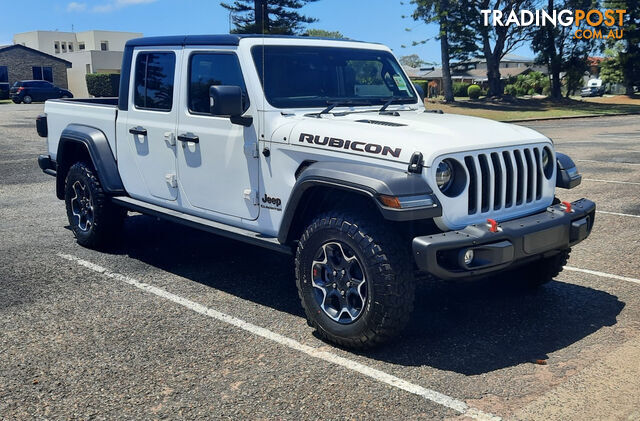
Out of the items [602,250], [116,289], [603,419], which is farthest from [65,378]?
[602,250]

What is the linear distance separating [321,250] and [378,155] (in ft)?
2.45

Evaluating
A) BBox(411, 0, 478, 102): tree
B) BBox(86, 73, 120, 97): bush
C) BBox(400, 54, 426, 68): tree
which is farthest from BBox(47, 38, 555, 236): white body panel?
BBox(400, 54, 426, 68): tree

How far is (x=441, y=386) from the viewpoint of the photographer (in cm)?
397

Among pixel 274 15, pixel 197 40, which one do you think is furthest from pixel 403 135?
pixel 274 15

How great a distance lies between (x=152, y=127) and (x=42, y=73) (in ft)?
189

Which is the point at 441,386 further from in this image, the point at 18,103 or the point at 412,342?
the point at 18,103

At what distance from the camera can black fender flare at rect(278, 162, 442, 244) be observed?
161 inches

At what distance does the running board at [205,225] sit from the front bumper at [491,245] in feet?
3.97

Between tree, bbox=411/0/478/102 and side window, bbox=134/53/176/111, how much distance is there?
1494 inches

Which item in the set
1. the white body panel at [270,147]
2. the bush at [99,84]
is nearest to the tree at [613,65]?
the bush at [99,84]

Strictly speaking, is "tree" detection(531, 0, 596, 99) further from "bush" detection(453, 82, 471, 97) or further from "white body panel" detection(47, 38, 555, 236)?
"white body panel" detection(47, 38, 555, 236)

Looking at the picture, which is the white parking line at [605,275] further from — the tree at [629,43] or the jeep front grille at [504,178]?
the tree at [629,43]

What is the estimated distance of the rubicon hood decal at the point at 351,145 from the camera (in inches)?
168

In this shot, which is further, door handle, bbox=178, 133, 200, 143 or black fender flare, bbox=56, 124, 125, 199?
black fender flare, bbox=56, 124, 125, 199
